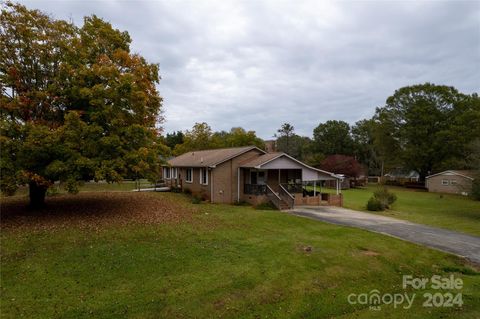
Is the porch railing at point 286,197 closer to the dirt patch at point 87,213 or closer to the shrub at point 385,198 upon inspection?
the dirt patch at point 87,213

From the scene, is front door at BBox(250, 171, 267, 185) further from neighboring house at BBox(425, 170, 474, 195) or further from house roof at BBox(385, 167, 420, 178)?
house roof at BBox(385, 167, 420, 178)

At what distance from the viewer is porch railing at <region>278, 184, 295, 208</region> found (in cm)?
2368

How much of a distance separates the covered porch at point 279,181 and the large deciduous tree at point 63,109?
10675 mm

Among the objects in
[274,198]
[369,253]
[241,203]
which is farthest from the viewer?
[241,203]

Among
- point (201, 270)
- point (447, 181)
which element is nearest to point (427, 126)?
point (447, 181)

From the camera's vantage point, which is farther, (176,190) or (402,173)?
(402,173)

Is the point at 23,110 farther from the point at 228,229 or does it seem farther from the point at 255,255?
the point at 255,255

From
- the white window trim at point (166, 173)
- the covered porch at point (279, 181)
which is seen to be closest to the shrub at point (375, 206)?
the covered porch at point (279, 181)

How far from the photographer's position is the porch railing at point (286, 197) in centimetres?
2368

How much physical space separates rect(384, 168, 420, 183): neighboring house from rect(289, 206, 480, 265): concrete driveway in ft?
154

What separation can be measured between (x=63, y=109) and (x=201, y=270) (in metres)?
11.3

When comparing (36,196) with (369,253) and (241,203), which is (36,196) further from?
(369,253)

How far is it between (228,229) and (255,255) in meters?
3.70

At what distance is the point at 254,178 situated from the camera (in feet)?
87.4
